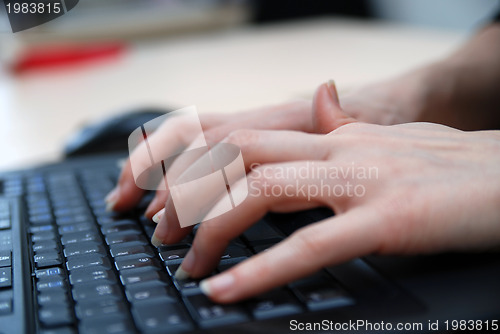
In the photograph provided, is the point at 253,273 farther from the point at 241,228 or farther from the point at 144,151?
the point at 144,151

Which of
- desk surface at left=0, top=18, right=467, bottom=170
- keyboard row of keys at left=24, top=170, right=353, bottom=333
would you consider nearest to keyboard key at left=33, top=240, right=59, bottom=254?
keyboard row of keys at left=24, top=170, right=353, bottom=333

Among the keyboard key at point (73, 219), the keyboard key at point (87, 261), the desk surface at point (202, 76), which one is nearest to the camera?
the keyboard key at point (87, 261)

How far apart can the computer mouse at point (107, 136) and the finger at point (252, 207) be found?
1.42 ft

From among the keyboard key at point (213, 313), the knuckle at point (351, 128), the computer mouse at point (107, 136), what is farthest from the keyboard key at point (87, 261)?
the computer mouse at point (107, 136)

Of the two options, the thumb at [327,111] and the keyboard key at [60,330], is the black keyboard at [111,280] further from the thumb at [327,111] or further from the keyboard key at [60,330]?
the thumb at [327,111]

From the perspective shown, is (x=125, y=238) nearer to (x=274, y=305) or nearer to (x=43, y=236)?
(x=43, y=236)

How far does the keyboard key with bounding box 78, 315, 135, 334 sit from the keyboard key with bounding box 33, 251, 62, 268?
11cm

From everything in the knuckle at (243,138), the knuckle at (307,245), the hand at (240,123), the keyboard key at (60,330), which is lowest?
the keyboard key at (60,330)

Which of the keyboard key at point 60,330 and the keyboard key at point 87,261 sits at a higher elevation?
the keyboard key at point 60,330

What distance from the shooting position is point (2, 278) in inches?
17.0

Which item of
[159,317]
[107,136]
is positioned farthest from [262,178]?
[107,136]

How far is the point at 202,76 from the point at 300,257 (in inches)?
38.5

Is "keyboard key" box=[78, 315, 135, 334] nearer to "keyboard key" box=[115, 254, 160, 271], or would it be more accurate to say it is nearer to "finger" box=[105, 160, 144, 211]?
"keyboard key" box=[115, 254, 160, 271]

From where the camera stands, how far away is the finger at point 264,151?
0.46 meters
